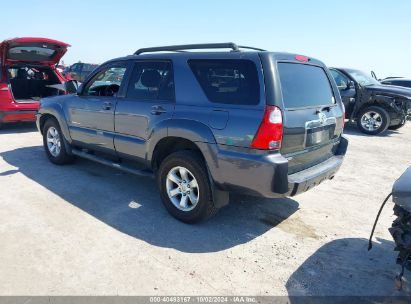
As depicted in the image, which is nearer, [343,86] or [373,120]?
[373,120]

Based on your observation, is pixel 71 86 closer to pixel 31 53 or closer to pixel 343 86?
pixel 31 53

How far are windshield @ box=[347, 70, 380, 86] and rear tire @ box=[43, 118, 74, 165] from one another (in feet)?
25.8

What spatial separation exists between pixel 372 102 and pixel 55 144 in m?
8.11

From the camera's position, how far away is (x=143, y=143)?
13.8 feet

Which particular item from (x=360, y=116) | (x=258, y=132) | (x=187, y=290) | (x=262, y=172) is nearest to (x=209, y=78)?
(x=258, y=132)

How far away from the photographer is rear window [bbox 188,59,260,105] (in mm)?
3266

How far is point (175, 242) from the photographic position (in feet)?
11.5

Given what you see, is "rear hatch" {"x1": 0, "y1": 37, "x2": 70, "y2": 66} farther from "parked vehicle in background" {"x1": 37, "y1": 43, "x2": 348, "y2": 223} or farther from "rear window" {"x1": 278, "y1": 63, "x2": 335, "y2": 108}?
"rear window" {"x1": 278, "y1": 63, "x2": 335, "y2": 108}

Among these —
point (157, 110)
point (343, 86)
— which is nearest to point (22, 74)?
point (157, 110)

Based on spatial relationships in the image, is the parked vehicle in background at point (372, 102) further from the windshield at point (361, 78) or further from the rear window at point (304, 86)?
the rear window at point (304, 86)

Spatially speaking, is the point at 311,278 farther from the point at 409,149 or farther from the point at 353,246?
the point at 409,149

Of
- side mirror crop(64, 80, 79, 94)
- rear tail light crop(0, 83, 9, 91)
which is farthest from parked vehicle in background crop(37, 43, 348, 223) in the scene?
rear tail light crop(0, 83, 9, 91)

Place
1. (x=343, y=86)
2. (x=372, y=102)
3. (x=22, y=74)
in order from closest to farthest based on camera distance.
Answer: (x=22, y=74) → (x=372, y=102) → (x=343, y=86)

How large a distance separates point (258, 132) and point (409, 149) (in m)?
6.50
